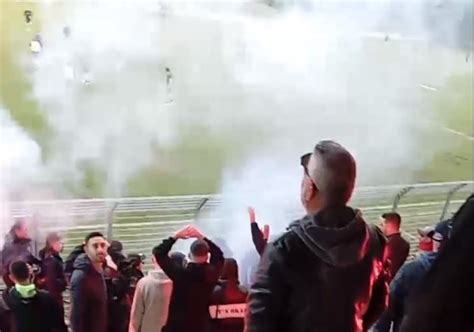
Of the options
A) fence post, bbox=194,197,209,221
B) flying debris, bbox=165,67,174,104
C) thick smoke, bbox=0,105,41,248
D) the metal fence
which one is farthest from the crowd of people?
flying debris, bbox=165,67,174,104

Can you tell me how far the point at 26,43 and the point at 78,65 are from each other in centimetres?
28

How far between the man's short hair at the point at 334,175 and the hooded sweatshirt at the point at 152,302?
0.75 m

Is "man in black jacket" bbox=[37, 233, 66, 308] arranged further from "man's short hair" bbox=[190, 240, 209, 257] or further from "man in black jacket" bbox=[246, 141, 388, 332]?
"man in black jacket" bbox=[246, 141, 388, 332]

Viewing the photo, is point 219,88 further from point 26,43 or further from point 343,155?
point 343,155

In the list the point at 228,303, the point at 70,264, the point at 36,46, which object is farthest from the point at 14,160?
the point at 228,303

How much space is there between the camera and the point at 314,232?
1.18m

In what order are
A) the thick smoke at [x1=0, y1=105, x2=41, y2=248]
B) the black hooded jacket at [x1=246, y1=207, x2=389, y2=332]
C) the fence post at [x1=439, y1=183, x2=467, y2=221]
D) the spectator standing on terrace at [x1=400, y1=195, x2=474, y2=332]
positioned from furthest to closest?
1. the fence post at [x1=439, y1=183, x2=467, y2=221]
2. the thick smoke at [x1=0, y1=105, x2=41, y2=248]
3. the black hooded jacket at [x1=246, y1=207, x2=389, y2=332]
4. the spectator standing on terrace at [x1=400, y1=195, x2=474, y2=332]

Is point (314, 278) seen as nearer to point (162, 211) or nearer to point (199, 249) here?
point (199, 249)

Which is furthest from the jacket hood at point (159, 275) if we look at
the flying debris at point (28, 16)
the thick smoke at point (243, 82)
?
the flying debris at point (28, 16)

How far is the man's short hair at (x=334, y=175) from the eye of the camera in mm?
1207

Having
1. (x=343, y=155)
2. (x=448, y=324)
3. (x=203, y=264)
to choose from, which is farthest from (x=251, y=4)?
(x=448, y=324)

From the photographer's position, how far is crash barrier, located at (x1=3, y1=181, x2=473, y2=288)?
3.75 meters

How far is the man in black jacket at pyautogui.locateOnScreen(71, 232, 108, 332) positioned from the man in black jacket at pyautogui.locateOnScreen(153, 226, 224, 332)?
158 millimetres

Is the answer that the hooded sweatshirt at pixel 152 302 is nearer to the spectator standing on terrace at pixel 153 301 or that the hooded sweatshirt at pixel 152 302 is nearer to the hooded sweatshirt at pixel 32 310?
the spectator standing on terrace at pixel 153 301
